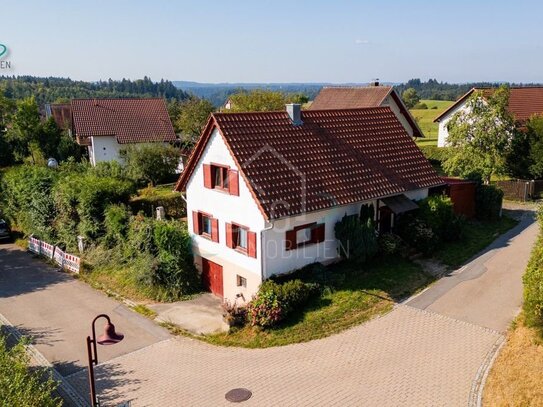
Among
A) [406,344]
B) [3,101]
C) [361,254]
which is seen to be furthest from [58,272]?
[3,101]

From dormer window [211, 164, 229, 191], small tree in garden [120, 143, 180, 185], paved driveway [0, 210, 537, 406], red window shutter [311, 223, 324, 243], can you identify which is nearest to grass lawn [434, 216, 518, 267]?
paved driveway [0, 210, 537, 406]

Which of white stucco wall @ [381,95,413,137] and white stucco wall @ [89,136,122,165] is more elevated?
white stucco wall @ [381,95,413,137]

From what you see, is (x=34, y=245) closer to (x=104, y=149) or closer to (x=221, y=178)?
(x=221, y=178)

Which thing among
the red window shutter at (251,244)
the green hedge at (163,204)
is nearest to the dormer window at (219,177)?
the red window shutter at (251,244)

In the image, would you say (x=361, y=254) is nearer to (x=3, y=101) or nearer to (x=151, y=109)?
(x=151, y=109)

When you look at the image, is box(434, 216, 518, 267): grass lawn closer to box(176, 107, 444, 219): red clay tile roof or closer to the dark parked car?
box(176, 107, 444, 219): red clay tile roof
